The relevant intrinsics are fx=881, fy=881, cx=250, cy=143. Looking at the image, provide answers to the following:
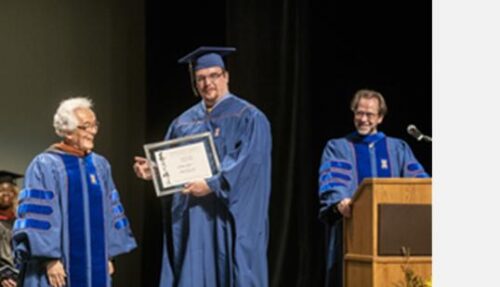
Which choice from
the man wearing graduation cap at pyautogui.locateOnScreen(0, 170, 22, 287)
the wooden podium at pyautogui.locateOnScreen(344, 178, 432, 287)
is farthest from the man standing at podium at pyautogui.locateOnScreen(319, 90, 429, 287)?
the man wearing graduation cap at pyautogui.locateOnScreen(0, 170, 22, 287)

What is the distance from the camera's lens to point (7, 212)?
7051 mm

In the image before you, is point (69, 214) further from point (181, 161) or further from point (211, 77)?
point (211, 77)

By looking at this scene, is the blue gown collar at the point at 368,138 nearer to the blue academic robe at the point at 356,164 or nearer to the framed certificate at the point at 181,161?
the blue academic robe at the point at 356,164

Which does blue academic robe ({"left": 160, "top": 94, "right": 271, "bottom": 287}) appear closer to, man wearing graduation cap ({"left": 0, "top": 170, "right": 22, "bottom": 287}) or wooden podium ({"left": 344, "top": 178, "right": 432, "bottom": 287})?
wooden podium ({"left": 344, "top": 178, "right": 432, "bottom": 287})

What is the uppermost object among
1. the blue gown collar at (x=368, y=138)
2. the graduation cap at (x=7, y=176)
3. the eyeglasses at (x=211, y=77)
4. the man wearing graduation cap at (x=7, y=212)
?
the eyeglasses at (x=211, y=77)

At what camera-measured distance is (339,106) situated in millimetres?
7359

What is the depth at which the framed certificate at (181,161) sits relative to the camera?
4.70 metres

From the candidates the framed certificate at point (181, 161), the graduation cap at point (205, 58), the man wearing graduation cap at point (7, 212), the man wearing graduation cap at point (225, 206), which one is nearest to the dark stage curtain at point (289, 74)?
the man wearing graduation cap at point (7, 212)

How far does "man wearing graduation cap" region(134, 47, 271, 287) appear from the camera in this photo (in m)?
4.71

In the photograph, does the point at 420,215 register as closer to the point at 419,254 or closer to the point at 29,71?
the point at 419,254

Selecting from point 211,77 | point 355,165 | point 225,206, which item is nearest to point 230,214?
point 225,206

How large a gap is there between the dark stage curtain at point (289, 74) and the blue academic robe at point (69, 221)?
8.61 feet

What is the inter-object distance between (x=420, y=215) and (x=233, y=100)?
3.98 feet

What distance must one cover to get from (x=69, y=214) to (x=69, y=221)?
0.04m
